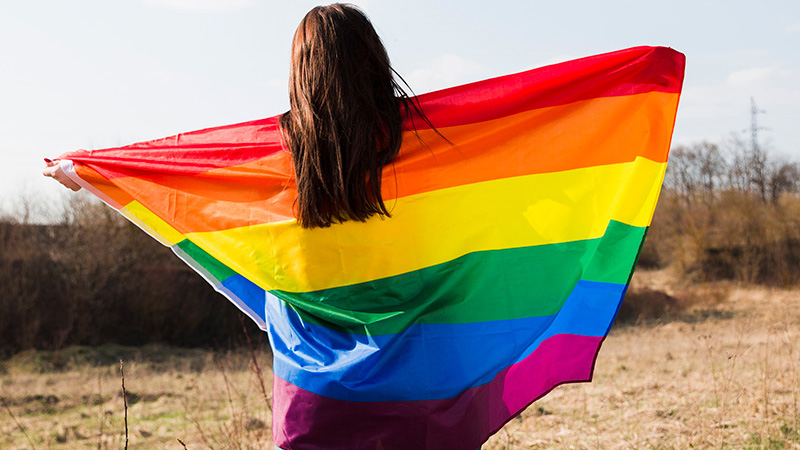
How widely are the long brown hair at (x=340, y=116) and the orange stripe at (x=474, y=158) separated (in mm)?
161

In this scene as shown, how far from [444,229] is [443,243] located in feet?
0.16

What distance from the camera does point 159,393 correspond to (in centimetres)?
998

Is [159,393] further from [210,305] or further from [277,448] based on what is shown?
[210,305]

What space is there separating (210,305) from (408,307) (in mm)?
20237

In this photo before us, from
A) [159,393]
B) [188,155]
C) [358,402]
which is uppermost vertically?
[188,155]

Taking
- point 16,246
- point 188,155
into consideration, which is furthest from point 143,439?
point 16,246

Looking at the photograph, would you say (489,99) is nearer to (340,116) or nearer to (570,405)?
(340,116)

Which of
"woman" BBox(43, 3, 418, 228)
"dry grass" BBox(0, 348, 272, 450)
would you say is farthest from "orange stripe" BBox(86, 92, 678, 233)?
"dry grass" BBox(0, 348, 272, 450)

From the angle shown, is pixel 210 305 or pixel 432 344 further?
pixel 210 305

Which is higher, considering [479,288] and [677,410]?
[479,288]

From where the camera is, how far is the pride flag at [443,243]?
187 centimetres

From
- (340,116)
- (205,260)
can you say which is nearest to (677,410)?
(205,260)

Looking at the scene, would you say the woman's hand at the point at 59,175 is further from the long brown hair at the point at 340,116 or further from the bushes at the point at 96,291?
the bushes at the point at 96,291

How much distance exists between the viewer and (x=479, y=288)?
6.78 ft
